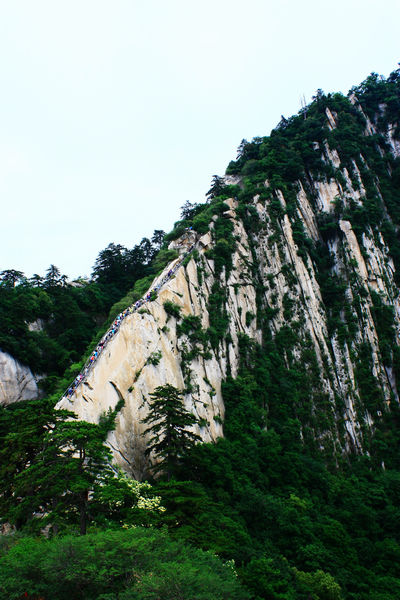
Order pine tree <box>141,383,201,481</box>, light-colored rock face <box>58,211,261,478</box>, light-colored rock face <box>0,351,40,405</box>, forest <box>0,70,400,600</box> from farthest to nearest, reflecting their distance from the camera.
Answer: light-colored rock face <box>0,351,40,405</box> → light-colored rock face <box>58,211,261,478</box> → pine tree <box>141,383,201,481</box> → forest <box>0,70,400,600</box>

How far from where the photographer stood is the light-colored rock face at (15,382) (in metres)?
34.1

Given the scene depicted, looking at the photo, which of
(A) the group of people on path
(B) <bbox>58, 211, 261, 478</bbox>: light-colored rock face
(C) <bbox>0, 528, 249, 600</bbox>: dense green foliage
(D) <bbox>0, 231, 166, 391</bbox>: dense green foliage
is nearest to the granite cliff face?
(B) <bbox>58, 211, 261, 478</bbox>: light-colored rock face

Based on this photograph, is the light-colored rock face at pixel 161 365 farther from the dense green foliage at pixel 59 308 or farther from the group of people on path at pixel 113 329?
the dense green foliage at pixel 59 308

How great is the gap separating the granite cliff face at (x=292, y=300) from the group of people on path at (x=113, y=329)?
2.11 ft

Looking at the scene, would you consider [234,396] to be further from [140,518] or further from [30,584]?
[30,584]

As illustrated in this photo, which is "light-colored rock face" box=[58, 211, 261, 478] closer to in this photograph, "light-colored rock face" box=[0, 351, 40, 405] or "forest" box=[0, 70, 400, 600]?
"forest" box=[0, 70, 400, 600]

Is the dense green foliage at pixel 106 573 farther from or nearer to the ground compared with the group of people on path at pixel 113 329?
nearer to the ground

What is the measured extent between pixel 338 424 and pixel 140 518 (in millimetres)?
32168

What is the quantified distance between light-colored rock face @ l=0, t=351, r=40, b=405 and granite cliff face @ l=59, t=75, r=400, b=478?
41.7 ft

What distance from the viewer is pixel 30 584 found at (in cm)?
1039

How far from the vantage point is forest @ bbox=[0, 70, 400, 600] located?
38.2 feet

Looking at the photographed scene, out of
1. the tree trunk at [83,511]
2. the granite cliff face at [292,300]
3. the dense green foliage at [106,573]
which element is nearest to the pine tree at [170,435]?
the granite cliff face at [292,300]

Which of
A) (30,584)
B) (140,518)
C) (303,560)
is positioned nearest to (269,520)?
(303,560)

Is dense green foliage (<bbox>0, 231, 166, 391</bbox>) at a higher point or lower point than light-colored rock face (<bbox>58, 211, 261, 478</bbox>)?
higher
